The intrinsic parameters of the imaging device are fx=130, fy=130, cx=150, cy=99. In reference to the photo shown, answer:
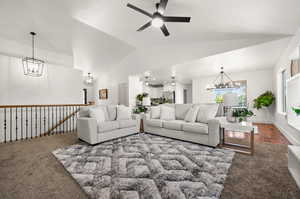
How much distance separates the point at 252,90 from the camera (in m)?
6.44

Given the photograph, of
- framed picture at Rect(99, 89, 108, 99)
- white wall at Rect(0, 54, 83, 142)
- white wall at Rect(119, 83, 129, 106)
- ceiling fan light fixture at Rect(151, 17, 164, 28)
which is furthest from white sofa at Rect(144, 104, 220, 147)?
framed picture at Rect(99, 89, 108, 99)

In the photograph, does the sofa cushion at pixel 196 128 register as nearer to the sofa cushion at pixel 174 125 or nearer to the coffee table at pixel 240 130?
the sofa cushion at pixel 174 125

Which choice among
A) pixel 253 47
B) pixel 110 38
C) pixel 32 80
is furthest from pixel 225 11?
pixel 32 80

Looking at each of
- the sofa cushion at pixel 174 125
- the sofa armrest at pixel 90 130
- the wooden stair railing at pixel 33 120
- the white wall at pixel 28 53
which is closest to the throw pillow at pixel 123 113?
the sofa armrest at pixel 90 130

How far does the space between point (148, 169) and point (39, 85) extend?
5.02 meters

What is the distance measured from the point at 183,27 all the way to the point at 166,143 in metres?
3.02

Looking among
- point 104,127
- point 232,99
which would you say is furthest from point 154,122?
point 232,99

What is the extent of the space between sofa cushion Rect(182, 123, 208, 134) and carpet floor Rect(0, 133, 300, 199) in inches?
28.0

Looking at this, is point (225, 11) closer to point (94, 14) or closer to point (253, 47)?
point (253, 47)

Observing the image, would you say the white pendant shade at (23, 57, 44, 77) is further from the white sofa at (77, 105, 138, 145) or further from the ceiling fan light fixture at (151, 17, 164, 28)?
the ceiling fan light fixture at (151, 17, 164, 28)

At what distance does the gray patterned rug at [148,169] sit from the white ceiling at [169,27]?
2742 millimetres

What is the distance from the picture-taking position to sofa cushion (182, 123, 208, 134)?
8.99ft

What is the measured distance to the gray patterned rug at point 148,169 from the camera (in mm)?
1394

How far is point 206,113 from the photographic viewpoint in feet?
10.2
